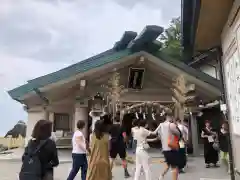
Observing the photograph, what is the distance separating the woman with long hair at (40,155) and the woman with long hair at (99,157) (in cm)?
161

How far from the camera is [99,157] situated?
527cm

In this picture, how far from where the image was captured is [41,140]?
372cm

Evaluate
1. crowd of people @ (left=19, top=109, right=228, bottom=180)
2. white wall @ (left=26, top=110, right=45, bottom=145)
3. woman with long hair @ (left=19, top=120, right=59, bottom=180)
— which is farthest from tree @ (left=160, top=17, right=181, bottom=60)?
woman with long hair @ (left=19, top=120, right=59, bottom=180)

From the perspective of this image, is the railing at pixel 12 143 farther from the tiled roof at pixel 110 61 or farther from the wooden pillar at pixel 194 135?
the wooden pillar at pixel 194 135

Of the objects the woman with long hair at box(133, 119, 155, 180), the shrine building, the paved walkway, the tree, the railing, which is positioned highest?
the tree

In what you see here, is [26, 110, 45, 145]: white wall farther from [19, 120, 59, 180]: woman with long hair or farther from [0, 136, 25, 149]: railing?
[19, 120, 59, 180]: woman with long hair

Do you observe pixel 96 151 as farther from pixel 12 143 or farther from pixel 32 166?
pixel 12 143

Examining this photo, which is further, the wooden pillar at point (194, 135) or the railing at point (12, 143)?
the railing at point (12, 143)

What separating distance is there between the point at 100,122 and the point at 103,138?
1.05ft

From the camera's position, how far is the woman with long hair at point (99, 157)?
205 inches

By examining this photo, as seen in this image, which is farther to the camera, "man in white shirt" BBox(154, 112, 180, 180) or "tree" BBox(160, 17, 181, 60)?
"tree" BBox(160, 17, 181, 60)

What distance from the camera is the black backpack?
11.7 ft

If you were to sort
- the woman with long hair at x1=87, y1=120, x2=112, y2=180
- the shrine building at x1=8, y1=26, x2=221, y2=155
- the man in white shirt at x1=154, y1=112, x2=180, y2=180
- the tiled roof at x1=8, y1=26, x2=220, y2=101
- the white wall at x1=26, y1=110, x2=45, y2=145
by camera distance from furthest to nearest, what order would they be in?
the white wall at x1=26, y1=110, x2=45, y2=145 < the shrine building at x1=8, y1=26, x2=221, y2=155 < the tiled roof at x1=8, y1=26, x2=220, y2=101 < the man in white shirt at x1=154, y1=112, x2=180, y2=180 < the woman with long hair at x1=87, y1=120, x2=112, y2=180

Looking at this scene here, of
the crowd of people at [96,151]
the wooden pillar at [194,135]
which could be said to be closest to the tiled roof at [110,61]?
the wooden pillar at [194,135]
